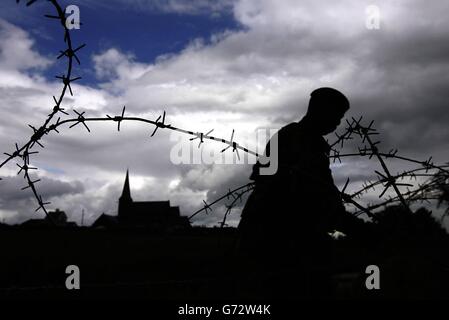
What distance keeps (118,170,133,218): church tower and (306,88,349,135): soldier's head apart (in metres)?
98.5

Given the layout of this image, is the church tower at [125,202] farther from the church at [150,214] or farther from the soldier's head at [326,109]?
the soldier's head at [326,109]

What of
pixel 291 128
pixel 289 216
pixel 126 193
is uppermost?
pixel 126 193

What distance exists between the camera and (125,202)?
10219 centimetres

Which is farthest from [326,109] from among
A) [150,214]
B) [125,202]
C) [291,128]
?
[125,202]

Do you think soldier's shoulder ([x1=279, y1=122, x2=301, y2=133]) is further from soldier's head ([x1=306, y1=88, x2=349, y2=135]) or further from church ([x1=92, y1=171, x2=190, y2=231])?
church ([x1=92, y1=171, x2=190, y2=231])

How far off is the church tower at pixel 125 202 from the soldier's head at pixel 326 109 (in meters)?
98.5

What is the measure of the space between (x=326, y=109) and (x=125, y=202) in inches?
4061

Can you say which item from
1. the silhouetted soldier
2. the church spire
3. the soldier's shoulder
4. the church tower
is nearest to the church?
the church tower

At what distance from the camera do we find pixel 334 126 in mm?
2750

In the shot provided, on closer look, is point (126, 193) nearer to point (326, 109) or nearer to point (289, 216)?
point (326, 109)
